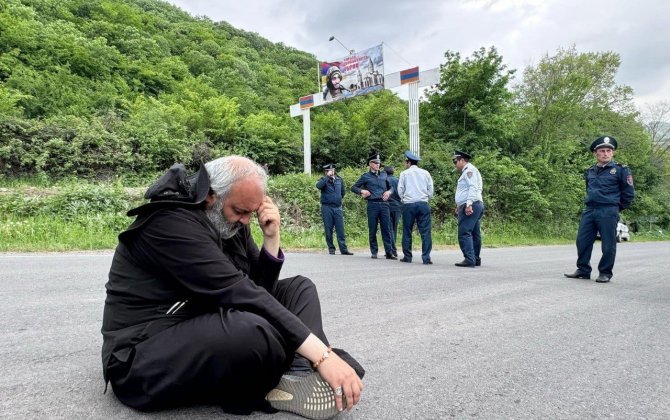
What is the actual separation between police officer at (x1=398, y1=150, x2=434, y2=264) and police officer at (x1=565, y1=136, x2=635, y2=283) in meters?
2.58

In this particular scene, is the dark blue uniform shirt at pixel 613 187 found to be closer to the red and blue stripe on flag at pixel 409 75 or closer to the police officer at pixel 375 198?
the police officer at pixel 375 198

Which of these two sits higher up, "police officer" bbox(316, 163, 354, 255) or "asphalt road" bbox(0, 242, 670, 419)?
"police officer" bbox(316, 163, 354, 255)

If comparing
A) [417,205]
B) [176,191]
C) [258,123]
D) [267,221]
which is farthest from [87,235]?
[258,123]

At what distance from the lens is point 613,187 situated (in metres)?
6.06

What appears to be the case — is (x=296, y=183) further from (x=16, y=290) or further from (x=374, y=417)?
(x=374, y=417)

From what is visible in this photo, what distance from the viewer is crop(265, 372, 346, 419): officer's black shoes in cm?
185

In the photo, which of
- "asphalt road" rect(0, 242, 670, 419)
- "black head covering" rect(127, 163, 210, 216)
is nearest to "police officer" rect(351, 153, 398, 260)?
"asphalt road" rect(0, 242, 670, 419)

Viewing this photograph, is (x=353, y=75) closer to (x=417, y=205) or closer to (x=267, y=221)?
(x=417, y=205)

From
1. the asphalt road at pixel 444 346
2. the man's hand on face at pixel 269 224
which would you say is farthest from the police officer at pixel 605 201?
the man's hand on face at pixel 269 224

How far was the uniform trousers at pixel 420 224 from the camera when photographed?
802 centimetres

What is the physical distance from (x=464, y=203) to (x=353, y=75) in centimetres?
1086

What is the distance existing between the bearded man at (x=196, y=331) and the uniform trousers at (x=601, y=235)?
5.41 meters

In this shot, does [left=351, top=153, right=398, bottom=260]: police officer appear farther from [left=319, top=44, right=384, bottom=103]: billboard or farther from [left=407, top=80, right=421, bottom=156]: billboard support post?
[left=319, top=44, right=384, bottom=103]: billboard

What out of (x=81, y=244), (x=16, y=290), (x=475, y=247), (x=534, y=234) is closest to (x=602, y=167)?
(x=475, y=247)
